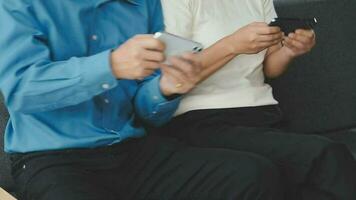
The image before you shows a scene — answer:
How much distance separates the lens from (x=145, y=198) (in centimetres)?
120

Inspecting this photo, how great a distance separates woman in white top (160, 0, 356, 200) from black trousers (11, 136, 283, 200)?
13 cm

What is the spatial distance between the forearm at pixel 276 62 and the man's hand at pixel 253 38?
154 mm

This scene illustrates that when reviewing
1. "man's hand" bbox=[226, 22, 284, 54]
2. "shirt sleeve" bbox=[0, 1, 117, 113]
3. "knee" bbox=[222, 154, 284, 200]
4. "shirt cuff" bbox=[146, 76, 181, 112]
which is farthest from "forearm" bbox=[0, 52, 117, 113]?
"man's hand" bbox=[226, 22, 284, 54]

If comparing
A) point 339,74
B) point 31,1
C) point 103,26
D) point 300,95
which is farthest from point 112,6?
point 339,74

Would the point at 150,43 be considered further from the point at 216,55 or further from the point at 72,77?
the point at 216,55

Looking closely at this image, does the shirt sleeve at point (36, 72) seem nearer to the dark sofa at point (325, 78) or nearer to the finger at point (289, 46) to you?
the finger at point (289, 46)

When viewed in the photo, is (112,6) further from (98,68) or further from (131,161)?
(131,161)

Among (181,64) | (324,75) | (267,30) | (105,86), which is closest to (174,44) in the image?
(181,64)

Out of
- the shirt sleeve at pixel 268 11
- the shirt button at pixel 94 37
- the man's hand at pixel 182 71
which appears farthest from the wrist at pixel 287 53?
the shirt button at pixel 94 37

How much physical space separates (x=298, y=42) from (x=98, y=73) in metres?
0.69

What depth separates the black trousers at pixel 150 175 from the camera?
115cm

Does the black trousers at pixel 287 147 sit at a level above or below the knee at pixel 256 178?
below

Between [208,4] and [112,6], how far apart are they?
34 cm

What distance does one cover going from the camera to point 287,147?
134 centimetres
